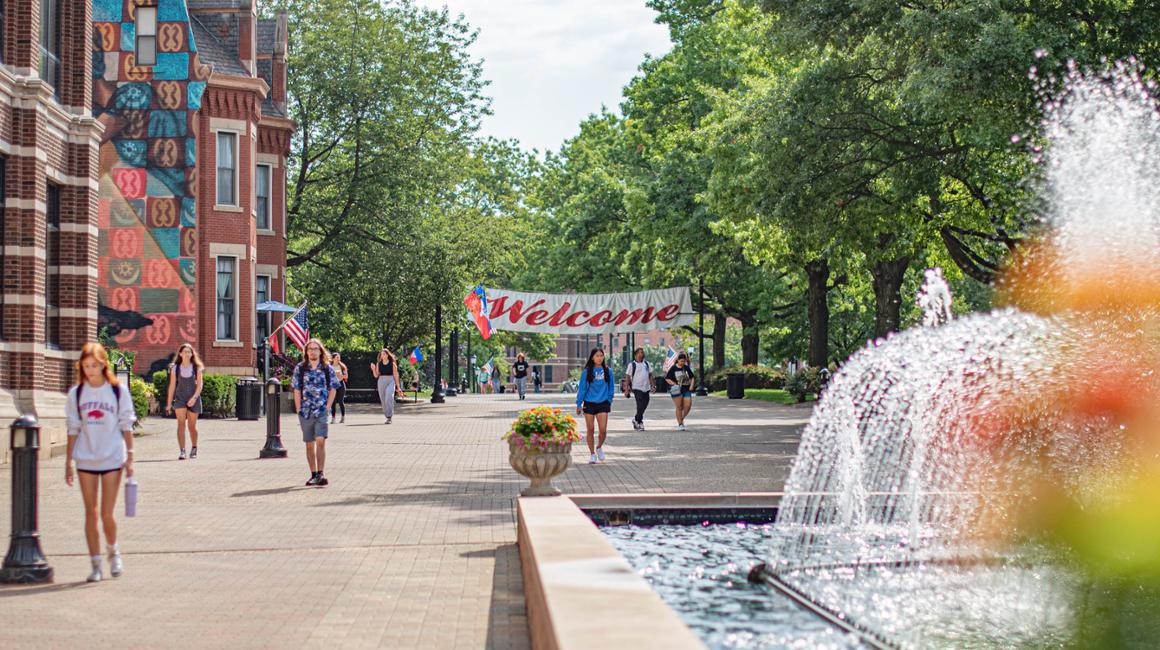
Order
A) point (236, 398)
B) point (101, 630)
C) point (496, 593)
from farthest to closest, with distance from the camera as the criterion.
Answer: point (236, 398) → point (496, 593) → point (101, 630)

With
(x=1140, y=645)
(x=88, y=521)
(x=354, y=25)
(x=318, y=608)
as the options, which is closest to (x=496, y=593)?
(x=318, y=608)

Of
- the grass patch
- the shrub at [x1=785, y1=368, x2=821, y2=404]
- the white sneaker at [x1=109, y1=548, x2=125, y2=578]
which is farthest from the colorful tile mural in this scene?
the white sneaker at [x1=109, y1=548, x2=125, y2=578]

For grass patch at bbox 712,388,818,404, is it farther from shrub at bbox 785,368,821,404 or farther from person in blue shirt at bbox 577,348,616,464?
person in blue shirt at bbox 577,348,616,464

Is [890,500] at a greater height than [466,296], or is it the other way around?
[466,296]

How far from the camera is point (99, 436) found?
9.50 metres

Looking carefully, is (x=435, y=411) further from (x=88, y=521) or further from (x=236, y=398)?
(x=88, y=521)

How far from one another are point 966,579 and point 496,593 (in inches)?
135

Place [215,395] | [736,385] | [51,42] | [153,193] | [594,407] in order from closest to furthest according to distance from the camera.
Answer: [594,407], [51,42], [215,395], [153,193], [736,385]

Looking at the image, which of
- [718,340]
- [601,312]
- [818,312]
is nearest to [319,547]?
[601,312]

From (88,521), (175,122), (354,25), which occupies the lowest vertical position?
(88,521)

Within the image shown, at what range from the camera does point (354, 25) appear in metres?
49.7

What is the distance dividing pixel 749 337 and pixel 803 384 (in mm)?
20970

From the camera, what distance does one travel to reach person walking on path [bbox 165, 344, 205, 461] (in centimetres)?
2020

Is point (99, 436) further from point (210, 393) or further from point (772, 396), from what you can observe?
point (772, 396)
